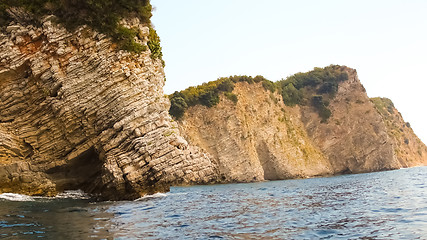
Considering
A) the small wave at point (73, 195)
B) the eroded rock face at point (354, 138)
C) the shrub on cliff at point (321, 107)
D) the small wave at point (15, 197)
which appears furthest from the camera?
the shrub on cliff at point (321, 107)

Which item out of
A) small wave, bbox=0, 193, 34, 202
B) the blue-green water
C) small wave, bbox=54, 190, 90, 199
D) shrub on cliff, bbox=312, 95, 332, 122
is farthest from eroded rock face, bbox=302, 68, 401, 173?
small wave, bbox=0, 193, 34, 202

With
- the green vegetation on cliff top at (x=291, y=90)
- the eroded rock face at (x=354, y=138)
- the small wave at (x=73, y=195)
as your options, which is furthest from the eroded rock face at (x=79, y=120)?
the eroded rock face at (x=354, y=138)

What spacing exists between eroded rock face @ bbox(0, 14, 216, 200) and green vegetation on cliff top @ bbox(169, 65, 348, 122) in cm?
4174

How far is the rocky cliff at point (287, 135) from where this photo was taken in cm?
6756

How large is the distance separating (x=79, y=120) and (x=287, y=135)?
57.3m

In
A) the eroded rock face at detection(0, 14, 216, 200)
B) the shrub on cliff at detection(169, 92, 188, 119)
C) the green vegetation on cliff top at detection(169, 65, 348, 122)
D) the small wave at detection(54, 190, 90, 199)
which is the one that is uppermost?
the green vegetation on cliff top at detection(169, 65, 348, 122)

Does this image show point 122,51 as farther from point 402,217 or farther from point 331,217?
point 402,217

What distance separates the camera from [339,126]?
3233 inches

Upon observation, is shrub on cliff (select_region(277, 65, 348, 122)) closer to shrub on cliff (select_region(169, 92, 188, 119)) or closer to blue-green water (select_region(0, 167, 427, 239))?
shrub on cliff (select_region(169, 92, 188, 119))

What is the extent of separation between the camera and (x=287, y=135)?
76688mm

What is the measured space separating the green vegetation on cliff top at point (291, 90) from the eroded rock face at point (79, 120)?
4174 cm

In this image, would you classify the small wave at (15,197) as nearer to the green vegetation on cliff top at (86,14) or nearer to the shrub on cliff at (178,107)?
the green vegetation on cliff top at (86,14)

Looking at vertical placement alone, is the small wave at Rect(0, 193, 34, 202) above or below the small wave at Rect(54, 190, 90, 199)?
above

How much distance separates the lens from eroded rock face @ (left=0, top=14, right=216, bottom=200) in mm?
23797
